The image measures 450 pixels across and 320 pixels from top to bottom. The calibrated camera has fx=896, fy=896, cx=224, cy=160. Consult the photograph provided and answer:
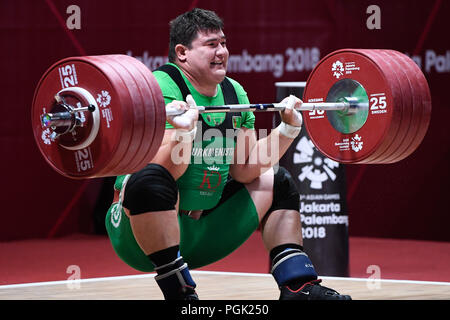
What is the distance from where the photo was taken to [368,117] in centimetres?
359

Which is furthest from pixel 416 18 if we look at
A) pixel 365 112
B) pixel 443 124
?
pixel 365 112

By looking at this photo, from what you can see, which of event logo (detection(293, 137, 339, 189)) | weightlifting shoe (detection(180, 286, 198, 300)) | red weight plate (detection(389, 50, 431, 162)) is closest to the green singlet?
weightlifting shoe (detection(180, 286, 198, 300))

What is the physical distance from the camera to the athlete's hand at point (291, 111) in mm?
3459

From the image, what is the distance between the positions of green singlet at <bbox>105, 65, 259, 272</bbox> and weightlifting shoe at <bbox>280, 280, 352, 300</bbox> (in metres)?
0.30

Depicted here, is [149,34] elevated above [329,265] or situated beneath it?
elevated above

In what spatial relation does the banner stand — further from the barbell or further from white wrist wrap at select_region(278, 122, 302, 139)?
white wrist wrap at select_region(278, 122, 302, 139)

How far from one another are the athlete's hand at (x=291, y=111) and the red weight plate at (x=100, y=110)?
773mm

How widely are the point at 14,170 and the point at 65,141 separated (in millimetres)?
3261

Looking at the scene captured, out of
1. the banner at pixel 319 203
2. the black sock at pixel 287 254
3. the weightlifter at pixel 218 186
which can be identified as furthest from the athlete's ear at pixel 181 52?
the banner at pixel 319 203

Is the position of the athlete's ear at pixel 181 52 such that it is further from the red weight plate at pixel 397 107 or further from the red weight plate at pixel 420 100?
the red weight plate at pixel 420 100

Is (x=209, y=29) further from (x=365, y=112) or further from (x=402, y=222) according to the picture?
(x=402, y=222)

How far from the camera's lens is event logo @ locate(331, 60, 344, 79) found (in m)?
3.69

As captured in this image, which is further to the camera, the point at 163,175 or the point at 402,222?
the point at 402,222

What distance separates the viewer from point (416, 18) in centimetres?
611
